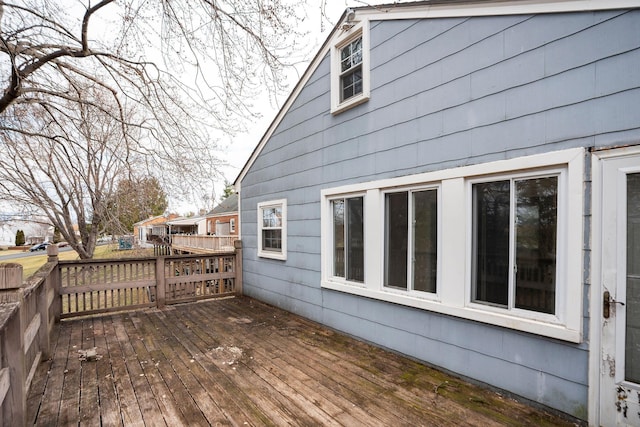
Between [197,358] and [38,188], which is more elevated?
[38,188]

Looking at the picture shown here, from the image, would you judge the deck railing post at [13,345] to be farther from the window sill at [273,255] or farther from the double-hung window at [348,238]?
the window sill at [273,255]

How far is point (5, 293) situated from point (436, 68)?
4248 mm

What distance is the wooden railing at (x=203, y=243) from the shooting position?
15156 mm

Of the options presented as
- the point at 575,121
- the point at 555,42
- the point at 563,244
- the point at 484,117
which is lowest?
the point at 563,244

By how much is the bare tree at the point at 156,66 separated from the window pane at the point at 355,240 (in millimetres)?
1818

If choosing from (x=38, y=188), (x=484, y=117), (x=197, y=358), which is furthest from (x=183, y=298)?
(x=484, y=117)

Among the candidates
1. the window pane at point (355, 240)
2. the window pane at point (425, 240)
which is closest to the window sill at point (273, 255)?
the window pane at point (355, 240)

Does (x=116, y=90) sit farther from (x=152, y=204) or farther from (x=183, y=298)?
(x=183, y=298)

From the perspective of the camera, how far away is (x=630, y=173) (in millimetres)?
2062

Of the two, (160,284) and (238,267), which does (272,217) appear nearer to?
(238,267)

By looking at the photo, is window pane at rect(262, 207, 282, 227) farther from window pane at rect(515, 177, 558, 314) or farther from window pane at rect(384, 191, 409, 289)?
window pane at rect(515, 177, 558, 314)

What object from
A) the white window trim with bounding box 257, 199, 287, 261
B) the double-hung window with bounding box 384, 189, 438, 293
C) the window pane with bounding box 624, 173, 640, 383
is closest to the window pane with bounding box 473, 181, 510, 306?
the double-hung window with bounding box 384, 189, 438, 293

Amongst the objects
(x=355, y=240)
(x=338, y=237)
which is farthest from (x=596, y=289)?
(x=338, y=237)

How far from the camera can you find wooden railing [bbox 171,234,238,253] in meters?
15.2
